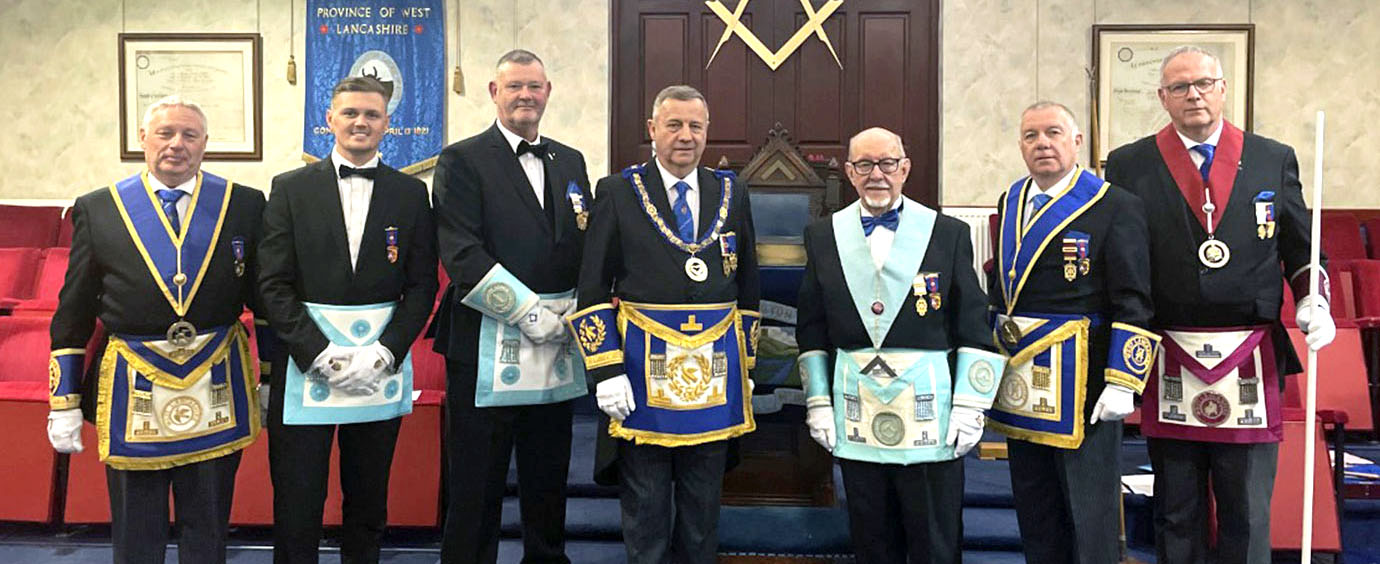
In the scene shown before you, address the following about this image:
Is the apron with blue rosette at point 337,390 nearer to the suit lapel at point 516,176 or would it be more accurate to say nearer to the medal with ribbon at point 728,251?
the suit lapel at point 516,176

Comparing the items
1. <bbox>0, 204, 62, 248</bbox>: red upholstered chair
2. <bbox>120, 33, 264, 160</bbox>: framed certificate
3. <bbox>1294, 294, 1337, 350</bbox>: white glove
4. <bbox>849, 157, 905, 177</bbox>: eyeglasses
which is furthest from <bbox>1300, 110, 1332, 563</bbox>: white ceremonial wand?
<bbox>0, 204, 62, 248</bbox>: red upholstered chair

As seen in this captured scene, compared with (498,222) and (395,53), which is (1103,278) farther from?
(395,53)

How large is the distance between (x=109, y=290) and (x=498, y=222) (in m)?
0.97

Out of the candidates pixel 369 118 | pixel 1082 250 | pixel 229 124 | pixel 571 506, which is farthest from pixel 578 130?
pixel 1082 250

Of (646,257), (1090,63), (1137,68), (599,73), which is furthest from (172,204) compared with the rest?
(1137,68)

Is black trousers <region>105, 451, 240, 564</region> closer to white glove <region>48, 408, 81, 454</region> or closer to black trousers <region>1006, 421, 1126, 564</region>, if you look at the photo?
white glove <region>48, 408, 81, 454</region>

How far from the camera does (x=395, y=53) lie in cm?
668

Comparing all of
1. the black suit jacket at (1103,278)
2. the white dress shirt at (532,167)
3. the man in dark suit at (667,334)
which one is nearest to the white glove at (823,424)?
the man in dark suit at (667,334)

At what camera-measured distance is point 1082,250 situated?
237 centimetres

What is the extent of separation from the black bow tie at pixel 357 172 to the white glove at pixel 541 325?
1.82 feet

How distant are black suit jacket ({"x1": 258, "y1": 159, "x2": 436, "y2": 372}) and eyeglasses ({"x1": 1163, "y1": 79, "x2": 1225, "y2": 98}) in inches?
80.3

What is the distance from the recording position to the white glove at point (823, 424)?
Result: 94.7 inches

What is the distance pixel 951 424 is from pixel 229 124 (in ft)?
20.0

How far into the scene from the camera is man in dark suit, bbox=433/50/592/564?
257 cm
